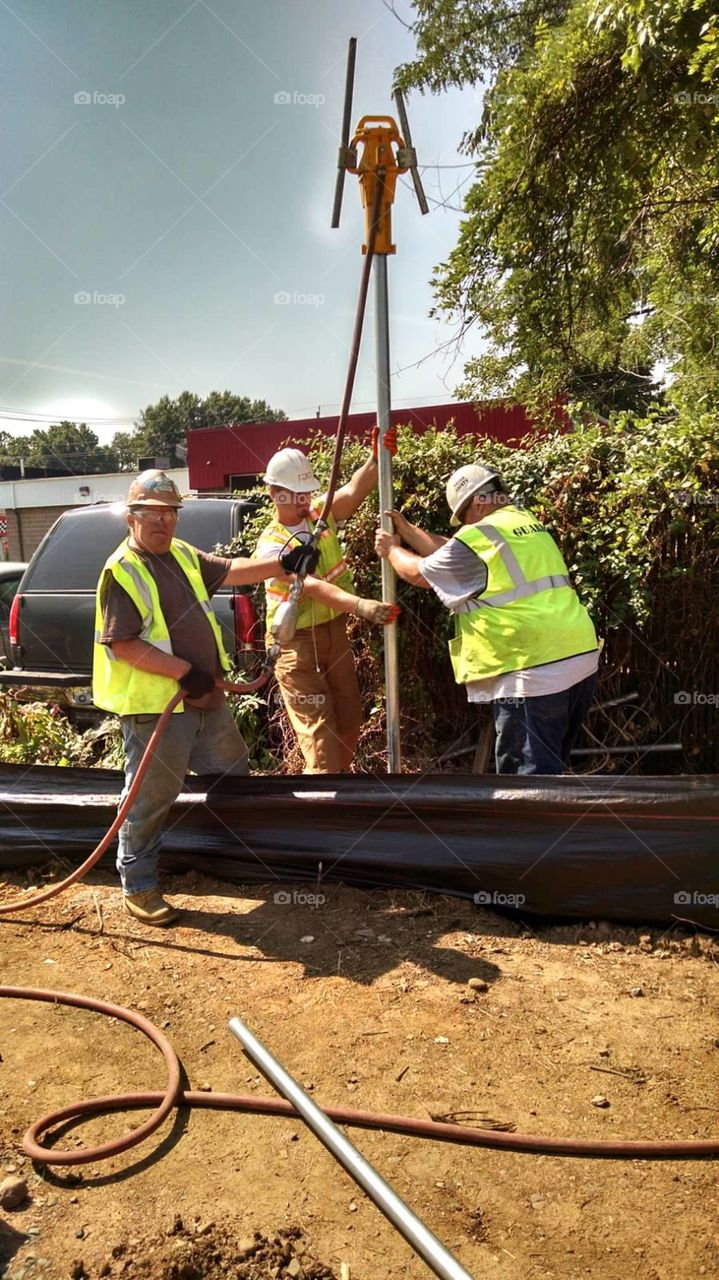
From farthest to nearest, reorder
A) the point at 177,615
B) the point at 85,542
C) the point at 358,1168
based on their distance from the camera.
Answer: the point at 85,542 → the point at 177,615 → the point at 358,1168

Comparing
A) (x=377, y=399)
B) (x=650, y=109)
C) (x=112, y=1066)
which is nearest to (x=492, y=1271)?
Answer: (x=112, y=1066)

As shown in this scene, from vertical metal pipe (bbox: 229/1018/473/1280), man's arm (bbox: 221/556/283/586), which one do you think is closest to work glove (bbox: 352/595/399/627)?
man's arm (bbox: 221/556/283/586)

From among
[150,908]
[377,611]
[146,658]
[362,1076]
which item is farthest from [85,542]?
[362,1076]

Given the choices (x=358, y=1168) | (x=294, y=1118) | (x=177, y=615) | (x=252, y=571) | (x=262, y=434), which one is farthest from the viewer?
(x=262, y=434)

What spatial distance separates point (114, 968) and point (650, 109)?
291 inches

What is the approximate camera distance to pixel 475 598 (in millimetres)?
3715

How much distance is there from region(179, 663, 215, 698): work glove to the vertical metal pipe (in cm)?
147

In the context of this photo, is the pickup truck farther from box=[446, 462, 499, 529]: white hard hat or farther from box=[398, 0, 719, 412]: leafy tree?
box=[398, 0, 719, 412]: leafy tree

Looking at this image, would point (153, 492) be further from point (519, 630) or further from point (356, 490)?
point (519, 630)

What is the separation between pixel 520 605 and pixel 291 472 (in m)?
1.42

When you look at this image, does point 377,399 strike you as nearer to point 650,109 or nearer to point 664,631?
point 664,631

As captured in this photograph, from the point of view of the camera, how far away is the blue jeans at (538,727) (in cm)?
369

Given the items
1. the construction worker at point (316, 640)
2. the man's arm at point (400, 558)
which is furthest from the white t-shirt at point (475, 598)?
the construction worker at point (316, 640)

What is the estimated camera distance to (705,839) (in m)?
3.25
